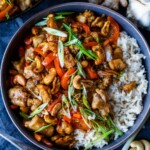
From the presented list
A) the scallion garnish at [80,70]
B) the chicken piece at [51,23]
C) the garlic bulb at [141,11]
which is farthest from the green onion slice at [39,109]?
the garlic bulb at [141,11]

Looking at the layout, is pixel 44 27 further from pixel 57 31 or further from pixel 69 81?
pixel 69 81

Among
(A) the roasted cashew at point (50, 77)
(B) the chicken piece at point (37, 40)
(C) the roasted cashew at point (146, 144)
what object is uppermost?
(B) the chicken piece at point (37, 40)

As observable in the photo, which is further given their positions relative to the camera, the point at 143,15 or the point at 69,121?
the point at 143,15

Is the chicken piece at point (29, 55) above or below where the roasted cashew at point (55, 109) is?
above

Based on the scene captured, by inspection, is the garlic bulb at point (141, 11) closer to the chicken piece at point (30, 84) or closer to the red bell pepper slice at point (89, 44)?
the red bell pepper slice at point (89, 44)

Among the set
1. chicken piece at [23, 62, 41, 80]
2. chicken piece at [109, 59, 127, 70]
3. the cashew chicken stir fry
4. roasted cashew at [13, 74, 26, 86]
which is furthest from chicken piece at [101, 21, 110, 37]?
roasted cashew at [13, 74, 26, 86]

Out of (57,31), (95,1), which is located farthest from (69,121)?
(95,1)

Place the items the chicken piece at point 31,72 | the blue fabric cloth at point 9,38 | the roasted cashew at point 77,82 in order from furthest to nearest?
the blue fabric cloth at point 9,38 < the chicken piece at point 31,72 < the roasted cashew at point 77,82
